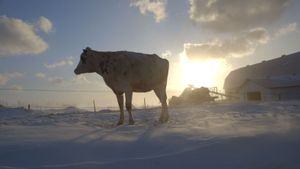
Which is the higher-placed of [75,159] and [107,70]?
[107,70]

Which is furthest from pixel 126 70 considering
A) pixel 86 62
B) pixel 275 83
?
pixel 275 83

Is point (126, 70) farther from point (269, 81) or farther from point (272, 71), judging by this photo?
point (272, 71)

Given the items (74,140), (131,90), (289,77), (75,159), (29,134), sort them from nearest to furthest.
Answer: (75,159) → (74,140) → (29,134) → (131,90) → (289,77)

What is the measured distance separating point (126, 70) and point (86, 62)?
1.20 metres

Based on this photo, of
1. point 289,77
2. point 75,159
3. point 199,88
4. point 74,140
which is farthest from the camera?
point 289,77

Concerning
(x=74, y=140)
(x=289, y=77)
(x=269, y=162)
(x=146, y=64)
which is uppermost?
(x=289, y=77)

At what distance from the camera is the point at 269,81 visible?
48.9 meters

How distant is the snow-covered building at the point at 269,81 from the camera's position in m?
47.0

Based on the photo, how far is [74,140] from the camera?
576 centimetres

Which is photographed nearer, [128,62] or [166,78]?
[128,62]

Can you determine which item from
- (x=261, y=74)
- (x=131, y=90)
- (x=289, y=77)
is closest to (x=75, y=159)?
(x=131, y=90)

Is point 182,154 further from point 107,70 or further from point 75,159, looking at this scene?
point 107,70

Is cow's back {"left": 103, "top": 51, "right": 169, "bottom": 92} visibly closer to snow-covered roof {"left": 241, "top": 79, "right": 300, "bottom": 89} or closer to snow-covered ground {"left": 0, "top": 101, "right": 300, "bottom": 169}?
snow-covered ground {"left": 0, "top": 101, "right": 300, "bottom": 169}

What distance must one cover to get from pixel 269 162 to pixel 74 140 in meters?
2.94
